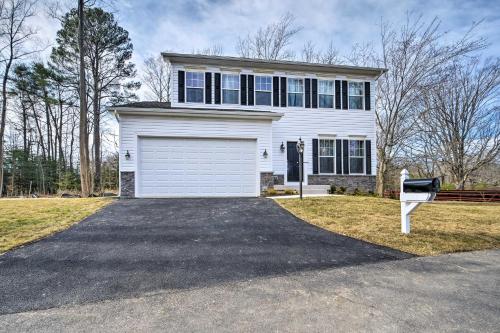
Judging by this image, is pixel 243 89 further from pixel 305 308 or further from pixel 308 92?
pixel 305 308

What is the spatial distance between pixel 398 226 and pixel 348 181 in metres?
6.97

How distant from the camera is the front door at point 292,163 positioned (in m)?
12.0

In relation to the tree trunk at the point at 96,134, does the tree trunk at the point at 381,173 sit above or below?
below

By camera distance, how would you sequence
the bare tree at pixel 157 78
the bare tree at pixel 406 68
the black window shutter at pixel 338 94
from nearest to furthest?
the black window shutter at pixel 338 94
the bare tree at pixel 406 68
the bare tree at pixel 157 78

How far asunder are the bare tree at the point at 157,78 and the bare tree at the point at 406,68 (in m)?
15.4

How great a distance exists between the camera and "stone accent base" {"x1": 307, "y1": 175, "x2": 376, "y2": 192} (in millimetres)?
12203

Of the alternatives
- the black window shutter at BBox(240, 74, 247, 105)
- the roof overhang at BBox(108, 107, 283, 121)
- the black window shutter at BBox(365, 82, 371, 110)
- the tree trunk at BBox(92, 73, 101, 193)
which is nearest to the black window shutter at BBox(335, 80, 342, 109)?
the black window shutter at BBox(365, 82, 371, 110)

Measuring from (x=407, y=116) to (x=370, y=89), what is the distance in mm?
4161

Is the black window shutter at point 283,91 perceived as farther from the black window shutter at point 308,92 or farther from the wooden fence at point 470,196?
the wooden fence at point 470,196

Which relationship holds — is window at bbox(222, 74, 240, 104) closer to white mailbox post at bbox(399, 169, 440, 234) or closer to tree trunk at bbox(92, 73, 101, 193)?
white mailbox post at bbox(399, 169, 440, 234)

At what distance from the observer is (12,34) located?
16.3 m

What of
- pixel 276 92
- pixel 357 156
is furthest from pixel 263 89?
pixel 357 156

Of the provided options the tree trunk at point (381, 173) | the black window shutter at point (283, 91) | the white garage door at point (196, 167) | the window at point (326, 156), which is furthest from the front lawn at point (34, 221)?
the tree trunk at point (381, 173)

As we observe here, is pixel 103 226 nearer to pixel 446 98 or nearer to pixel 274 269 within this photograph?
pixel 274 269
